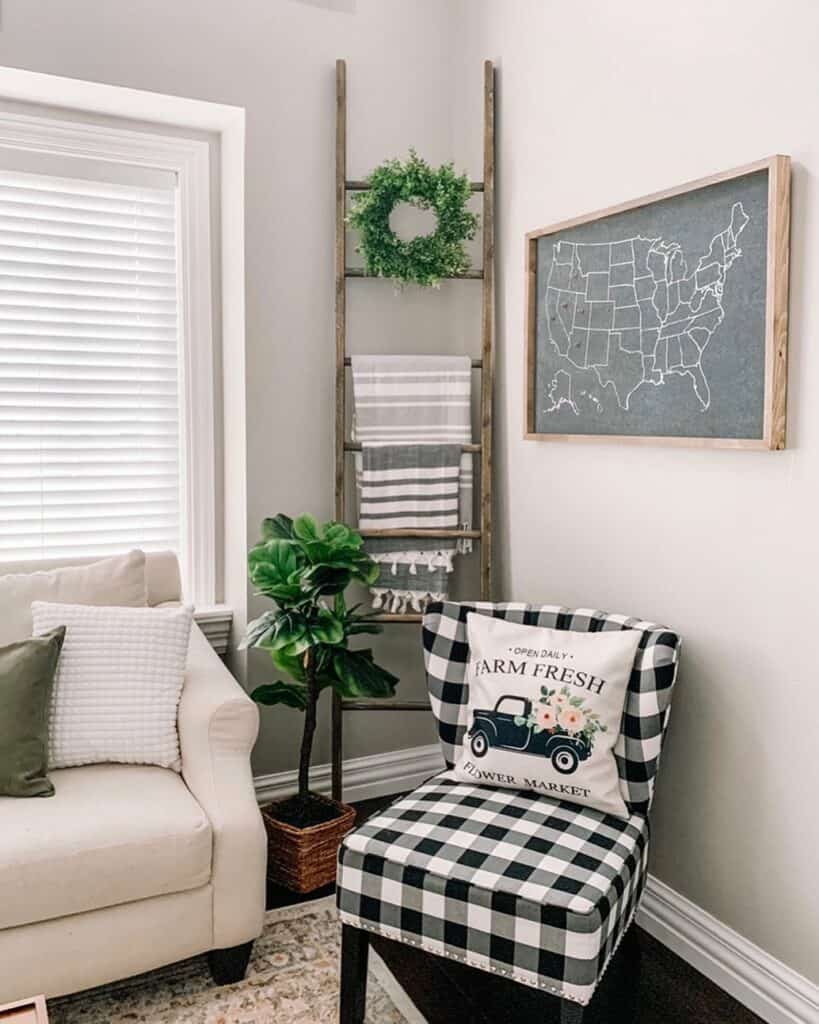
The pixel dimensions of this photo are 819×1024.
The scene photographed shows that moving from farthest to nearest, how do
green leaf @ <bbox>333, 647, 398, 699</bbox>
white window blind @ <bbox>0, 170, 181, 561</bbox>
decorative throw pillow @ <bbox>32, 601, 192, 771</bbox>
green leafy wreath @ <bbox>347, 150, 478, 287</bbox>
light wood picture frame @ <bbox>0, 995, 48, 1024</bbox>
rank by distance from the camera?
white window blind @ <bbox>0, 170, 181, 561</bbox>, green leafy wreath @ <bbox>347, 150, 478, 287</bbox>, green leaf @ <bbox>333, 647, 398, 699</bbox>, decorative throw pillow @ <bbox>32, 601, 192, 771</bbox>, light wood picture frame @ <bbox>0, 995, 48, 1024</bbox>

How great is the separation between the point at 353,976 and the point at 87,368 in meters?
1.99

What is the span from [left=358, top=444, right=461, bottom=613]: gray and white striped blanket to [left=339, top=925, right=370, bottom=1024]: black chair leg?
1217 mm

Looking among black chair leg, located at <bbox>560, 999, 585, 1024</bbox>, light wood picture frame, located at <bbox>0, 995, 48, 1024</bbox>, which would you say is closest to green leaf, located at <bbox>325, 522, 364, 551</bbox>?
black chair leg, located at <bbox>560, 999, 585, 1024</bbox>

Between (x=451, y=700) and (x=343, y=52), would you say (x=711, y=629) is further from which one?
(x=343, y=52)

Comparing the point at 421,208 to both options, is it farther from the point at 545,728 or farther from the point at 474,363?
the point at 545,728

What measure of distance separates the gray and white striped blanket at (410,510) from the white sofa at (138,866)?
84 cm

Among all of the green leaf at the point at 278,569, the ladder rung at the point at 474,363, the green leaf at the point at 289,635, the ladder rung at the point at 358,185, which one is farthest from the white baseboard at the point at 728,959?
the ladder rung at the point at 358,185

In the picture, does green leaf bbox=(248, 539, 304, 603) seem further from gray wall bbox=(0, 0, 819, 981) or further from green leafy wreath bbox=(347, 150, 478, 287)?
green leafy wreath bbox=(347, 150, 478, 287)

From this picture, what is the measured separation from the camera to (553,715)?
6.99ft

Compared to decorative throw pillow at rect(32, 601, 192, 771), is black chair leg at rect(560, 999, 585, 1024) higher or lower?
lower

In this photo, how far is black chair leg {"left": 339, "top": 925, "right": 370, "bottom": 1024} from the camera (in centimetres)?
197

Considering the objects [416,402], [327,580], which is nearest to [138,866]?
[327,580]

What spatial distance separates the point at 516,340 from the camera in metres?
2.92

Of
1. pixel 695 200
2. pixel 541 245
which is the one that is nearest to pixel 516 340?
pixel 541 245
